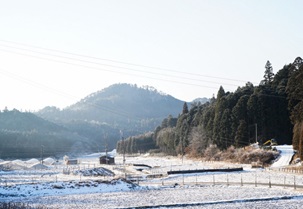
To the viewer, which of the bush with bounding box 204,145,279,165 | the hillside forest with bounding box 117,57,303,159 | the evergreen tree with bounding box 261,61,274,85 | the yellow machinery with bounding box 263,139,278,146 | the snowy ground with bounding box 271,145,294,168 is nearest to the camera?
the snowy ground with bounding box 271,145,294,168

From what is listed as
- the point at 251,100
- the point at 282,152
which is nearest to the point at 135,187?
the point at 282,152

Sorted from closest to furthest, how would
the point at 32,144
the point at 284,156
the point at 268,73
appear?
the point at 284,156, the point at 268,73, the point at 32,144

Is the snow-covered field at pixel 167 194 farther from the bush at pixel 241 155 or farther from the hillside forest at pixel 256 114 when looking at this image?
the hillside forest at pixel 256 114

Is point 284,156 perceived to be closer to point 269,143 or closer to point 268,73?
point 269,143

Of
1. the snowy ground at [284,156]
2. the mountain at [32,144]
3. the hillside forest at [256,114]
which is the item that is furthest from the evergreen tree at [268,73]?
the mountain at [32,144]

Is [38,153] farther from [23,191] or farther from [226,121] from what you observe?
[23,191]

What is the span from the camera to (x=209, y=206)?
2798 cm

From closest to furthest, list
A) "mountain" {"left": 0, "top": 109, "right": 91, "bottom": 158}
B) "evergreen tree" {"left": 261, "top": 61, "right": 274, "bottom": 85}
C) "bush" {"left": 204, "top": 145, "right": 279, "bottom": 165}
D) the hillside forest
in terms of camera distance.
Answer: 1. "bush" {"left": 204, "top": 145, "right": 279, "bottom": 165}
2. the hillside forest
3. "evergreen tree" {"left": 261, "top": 61, "right": 274, "bottom": 85}
4. "mountain" {"left": 0, "top": 109, "right": 91, "bottom": 158}

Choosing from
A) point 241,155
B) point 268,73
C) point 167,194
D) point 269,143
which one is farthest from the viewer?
point 268,73

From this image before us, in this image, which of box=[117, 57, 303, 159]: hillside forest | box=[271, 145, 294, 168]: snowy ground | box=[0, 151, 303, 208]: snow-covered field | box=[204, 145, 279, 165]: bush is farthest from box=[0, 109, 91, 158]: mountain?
box=[0, 151, 303, 208]: snow-covered field

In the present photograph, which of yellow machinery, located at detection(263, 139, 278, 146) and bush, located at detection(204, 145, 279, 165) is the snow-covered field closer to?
bush, located at detection(204, 145, 279, 165)

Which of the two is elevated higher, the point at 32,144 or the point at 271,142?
the point at 32,144

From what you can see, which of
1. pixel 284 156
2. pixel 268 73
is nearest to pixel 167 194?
pixel 284 156

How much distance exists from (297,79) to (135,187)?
29855 millimetres
